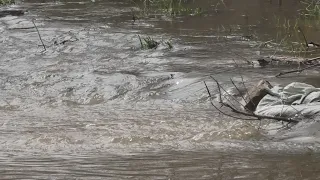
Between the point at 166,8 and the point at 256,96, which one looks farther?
the point at 166,8

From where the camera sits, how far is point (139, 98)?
5117 mm

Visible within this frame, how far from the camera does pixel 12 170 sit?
3240 millimetres

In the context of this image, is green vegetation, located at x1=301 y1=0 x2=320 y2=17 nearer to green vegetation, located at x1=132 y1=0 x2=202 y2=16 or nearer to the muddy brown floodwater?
the muddy brown floodwater

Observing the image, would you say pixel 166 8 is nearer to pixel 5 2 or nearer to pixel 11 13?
pixel 11 13

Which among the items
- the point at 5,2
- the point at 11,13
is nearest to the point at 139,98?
the point at 11,13

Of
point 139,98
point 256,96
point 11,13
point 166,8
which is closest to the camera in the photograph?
point 256,96

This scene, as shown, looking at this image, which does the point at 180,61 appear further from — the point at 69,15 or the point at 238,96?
the point at 69,15

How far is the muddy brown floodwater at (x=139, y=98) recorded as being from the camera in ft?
10.7

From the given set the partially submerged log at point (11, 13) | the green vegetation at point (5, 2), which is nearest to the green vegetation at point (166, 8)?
the partially submerged log at point (11, 13)

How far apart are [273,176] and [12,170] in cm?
161

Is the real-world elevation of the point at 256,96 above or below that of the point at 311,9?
below

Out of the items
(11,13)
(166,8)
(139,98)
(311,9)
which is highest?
(311,9)

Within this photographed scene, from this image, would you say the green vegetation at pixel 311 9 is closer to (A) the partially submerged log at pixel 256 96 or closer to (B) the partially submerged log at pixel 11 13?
(A) the partially submerged log at pixel 256 96

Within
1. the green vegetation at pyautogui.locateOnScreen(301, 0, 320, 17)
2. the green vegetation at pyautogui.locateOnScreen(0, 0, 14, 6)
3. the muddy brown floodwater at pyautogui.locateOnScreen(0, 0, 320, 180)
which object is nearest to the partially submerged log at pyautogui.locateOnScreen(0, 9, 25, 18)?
the muddy brown floodwater at pyautogui.locateOnScreen(0, 0, 320, 180)
